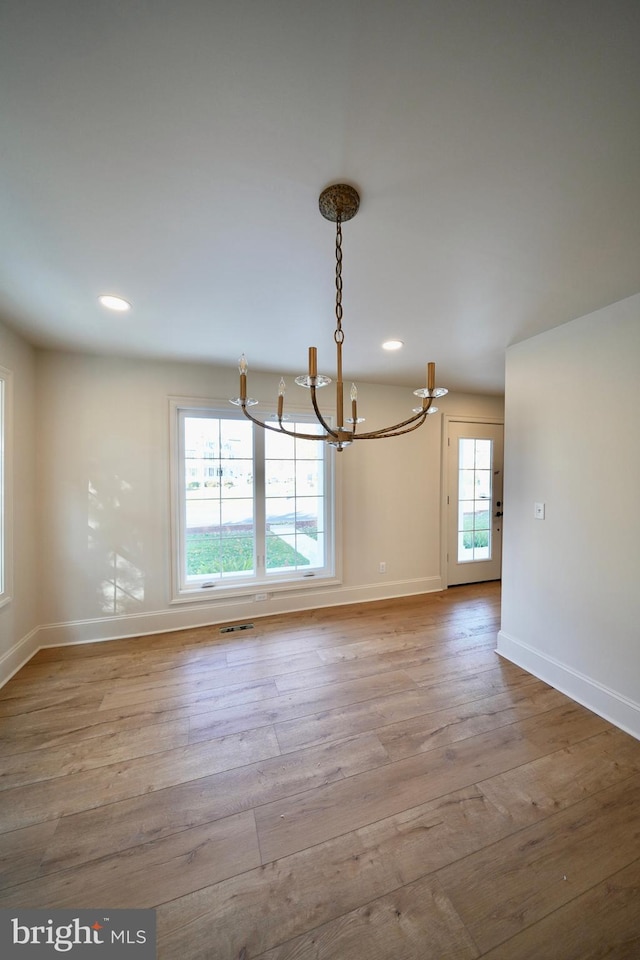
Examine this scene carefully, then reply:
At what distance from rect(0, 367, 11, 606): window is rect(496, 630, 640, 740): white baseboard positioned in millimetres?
3656

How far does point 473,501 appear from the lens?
408 centimetres

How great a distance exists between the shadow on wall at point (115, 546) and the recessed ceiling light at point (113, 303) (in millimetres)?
1411

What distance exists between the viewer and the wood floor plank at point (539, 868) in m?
1.05

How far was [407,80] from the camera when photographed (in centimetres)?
82

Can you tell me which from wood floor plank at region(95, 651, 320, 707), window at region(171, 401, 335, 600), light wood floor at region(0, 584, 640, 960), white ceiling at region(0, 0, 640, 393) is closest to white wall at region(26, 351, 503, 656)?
window at region(171, 401, 335, 600)

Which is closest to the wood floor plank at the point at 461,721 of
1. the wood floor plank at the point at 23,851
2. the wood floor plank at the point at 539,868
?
the wood floor plank at the point at 539,868

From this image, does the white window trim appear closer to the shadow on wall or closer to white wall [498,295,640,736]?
the shadow on wall

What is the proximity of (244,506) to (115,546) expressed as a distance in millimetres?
1141

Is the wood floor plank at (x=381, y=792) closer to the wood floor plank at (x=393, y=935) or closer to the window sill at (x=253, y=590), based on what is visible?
the wood floor plank at (x=393, y=935)

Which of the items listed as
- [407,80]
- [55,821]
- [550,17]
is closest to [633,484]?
[550,17]

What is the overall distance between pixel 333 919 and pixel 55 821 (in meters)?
1.17

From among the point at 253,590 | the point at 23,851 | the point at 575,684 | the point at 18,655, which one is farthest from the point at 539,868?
the point at 18,655

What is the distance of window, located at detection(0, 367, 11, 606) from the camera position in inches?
86.6

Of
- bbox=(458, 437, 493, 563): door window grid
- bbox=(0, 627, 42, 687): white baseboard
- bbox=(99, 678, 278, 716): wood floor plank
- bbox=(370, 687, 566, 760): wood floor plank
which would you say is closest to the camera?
bbox=(370, 687, 566, 760): wood floor plank
